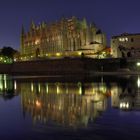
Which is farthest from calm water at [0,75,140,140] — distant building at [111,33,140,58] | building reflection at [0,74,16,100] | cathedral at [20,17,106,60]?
cathedral at [20,17,106,60]

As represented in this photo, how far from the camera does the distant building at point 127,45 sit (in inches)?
3691

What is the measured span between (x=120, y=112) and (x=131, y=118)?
2214mm

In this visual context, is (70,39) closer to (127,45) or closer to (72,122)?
(127,45)

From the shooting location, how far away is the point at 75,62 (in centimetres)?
9256

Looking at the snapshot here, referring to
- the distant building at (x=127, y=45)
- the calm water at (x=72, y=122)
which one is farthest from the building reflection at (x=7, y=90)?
the distant building at (x=127, y=45)

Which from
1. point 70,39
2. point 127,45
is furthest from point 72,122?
point 70,39

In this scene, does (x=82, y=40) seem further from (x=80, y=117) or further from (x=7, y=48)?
(x=80, y=117)

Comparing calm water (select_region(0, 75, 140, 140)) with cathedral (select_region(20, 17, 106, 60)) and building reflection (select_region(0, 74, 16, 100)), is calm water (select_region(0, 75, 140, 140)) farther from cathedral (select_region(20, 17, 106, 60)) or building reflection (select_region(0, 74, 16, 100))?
cathedral (select_region(20, 17, 106, 60))

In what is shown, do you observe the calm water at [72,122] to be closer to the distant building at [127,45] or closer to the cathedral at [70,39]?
the distant building at [127,45]

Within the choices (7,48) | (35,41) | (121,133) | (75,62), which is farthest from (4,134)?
(7,48)

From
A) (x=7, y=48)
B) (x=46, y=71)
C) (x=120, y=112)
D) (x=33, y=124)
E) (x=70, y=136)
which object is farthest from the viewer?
(x=7, y=48)

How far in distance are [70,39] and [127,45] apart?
1140 inches

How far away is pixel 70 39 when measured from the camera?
11925cm

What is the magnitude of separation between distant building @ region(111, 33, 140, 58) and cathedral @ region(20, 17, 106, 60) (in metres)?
16.4
